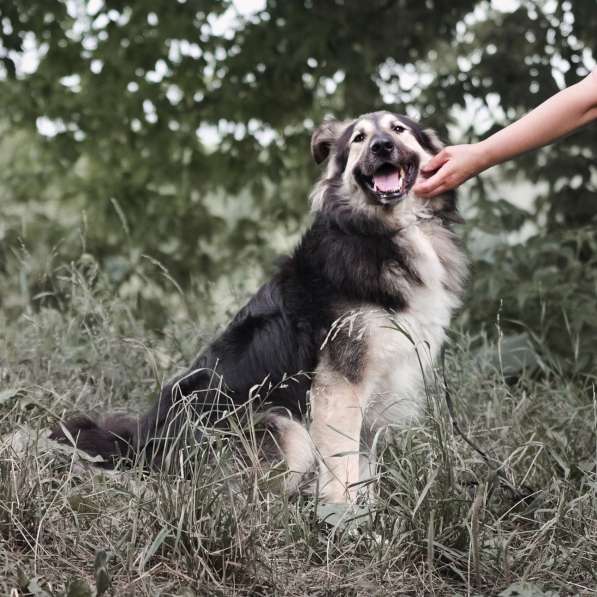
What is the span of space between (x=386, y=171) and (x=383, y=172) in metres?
0.02

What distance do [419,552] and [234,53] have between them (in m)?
5.29

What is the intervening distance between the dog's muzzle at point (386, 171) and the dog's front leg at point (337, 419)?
95 cm

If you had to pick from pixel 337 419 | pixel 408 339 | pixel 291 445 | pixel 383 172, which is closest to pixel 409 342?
pixel 408 339

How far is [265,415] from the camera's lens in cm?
353

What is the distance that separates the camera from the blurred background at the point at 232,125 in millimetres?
6305

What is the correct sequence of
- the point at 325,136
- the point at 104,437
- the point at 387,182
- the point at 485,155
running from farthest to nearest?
the point at 325,136 < the point at 387,182 < the point at 104,437 < the point at 485,155

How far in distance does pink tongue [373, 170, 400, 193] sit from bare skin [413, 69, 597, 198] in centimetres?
43

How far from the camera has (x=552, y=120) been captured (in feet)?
10.8

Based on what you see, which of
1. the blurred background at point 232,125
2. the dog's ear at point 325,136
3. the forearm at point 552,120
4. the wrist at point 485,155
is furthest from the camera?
the blurred background at point 232,125

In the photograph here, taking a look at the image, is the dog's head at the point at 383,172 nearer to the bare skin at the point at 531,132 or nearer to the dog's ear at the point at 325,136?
the dog's ear at the point at 325,136

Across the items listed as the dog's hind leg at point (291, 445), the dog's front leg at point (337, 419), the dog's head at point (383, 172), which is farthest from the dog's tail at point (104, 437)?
the dog's head at point (383, 172)

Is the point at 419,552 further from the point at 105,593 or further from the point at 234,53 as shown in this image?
the point at 234,53

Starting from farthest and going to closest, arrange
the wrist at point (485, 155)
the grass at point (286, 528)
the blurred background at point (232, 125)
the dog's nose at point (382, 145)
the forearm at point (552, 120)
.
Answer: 1. the blurred background at point (232, 125)
2. the dog's nose at point (382, 145)
3. the wrist at point (485, 155)
4. the forearm at point (552, 120)
5. the grass at point (286, 528)

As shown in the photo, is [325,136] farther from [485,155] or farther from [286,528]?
[286,528]
